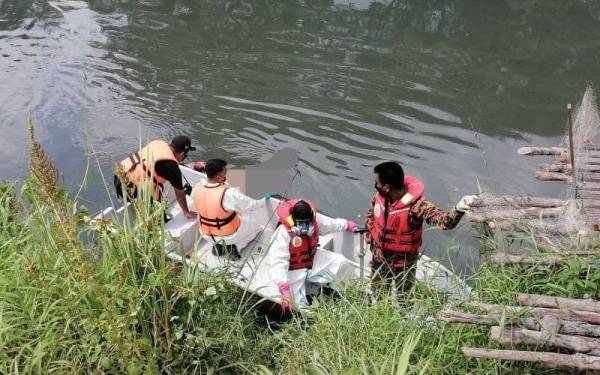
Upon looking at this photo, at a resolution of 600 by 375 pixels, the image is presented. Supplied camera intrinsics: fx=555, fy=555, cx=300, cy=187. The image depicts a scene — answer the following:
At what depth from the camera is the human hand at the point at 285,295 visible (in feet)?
13.9

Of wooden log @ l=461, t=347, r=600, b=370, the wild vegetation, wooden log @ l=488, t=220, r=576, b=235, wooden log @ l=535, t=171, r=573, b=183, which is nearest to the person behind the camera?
wooden log @ l=461, t=347, r=600, b=370

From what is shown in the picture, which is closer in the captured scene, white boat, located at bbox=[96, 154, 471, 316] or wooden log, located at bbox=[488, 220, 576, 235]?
wooden log, located at bbox=[488, 220, 576, 235]

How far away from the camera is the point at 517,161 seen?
26.7ft

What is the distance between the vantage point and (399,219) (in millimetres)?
4324

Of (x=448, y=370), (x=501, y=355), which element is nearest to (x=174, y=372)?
(x=448, y=370)

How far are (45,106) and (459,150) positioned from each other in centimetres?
700

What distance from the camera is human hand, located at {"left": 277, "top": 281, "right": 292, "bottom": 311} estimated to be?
4.23m

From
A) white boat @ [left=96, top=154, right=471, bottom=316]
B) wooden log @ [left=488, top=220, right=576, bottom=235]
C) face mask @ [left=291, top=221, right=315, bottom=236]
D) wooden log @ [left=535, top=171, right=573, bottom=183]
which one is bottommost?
white boat @ [left=96, top=154, right=471, bottom=316]

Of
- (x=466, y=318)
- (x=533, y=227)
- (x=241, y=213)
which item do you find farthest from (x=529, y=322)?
(x=241, y=213)

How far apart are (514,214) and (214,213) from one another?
258cm

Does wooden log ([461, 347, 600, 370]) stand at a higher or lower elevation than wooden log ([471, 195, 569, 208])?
lower

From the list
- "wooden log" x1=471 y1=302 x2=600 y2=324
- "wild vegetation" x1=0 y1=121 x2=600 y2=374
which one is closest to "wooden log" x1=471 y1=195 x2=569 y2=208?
"wild vegetation" x1=0 y1=121 x2=600 y2=374

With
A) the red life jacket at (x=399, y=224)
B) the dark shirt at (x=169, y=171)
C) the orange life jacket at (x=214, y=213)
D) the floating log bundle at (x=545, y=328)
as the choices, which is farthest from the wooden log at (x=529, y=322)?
the dark shirt at (x=169, y=171)

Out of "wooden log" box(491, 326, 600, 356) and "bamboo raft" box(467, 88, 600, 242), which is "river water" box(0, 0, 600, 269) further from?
"wooden log" box(491, 326, 600, 356)
